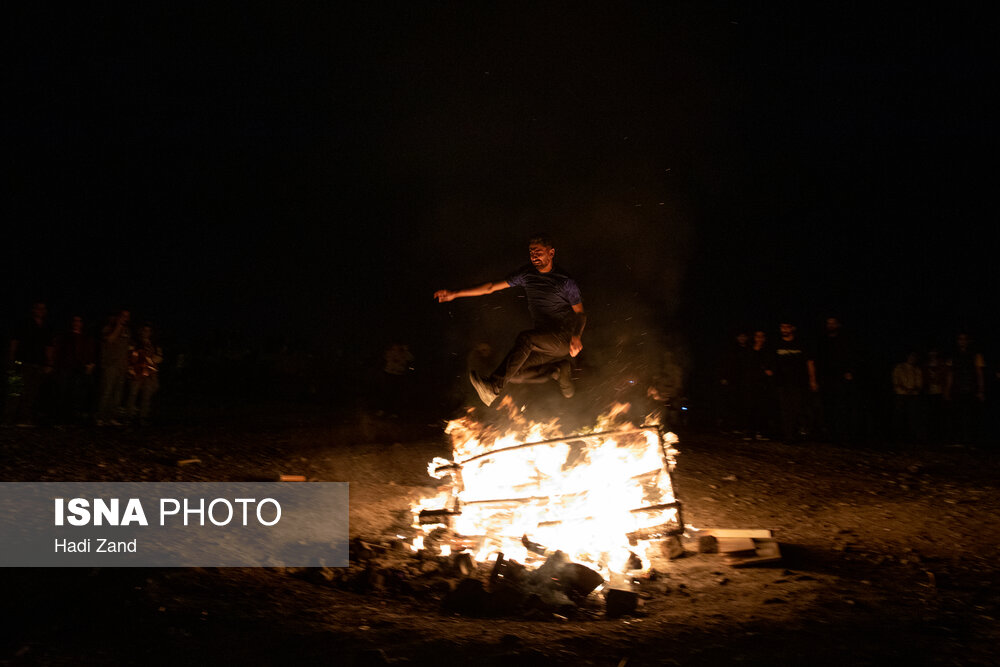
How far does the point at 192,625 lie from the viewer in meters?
3.88

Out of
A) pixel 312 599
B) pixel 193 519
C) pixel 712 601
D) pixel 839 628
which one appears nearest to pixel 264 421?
pixel 193 519

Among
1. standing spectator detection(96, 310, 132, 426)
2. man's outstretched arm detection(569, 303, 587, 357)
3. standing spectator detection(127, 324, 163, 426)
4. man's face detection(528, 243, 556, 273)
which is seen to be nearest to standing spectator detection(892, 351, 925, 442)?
A: man's outstretched arm detection(569, 303, 587, 357)

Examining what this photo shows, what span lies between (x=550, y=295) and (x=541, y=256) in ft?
1.25

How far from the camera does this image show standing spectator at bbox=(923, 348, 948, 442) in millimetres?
10906

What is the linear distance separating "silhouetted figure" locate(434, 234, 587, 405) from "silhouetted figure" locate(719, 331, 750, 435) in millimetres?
5346

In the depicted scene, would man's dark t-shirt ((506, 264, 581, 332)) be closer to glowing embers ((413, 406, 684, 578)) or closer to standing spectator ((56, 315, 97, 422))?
glowing embers ((413, 406, 684, 578))

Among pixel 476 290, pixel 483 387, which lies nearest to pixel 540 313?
pixel 476 290

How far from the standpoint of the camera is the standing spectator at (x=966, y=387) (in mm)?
10586

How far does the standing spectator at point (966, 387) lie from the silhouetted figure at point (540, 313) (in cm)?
726

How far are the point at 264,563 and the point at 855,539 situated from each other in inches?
202

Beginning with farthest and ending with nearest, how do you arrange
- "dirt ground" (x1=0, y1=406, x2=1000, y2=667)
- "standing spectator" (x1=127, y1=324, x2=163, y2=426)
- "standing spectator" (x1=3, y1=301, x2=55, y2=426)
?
"standing spectator" (x1=127, y1=324, x2=163, y2=426)
"standing spectator" (x1=3, y1=301, x2=55, y2=426)
"dirt ground" (x1=0, y1=406, x2=1000, y2=667)

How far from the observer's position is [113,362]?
9.98 meters

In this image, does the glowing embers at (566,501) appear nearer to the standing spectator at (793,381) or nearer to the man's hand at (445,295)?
the man's hand at (445,295)

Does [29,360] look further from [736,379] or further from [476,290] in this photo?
[736,379]
